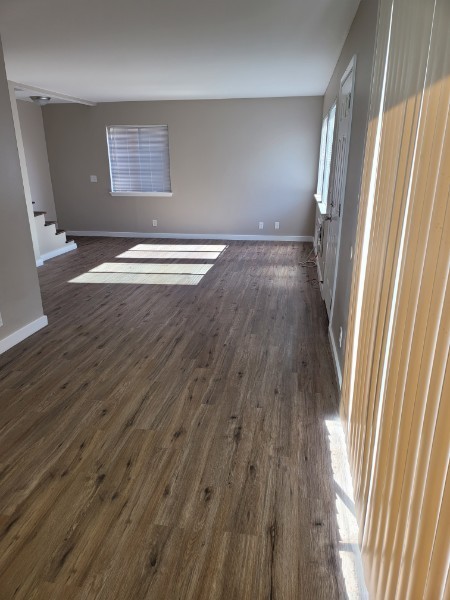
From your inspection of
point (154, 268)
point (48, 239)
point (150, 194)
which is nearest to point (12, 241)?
point (154, 268)

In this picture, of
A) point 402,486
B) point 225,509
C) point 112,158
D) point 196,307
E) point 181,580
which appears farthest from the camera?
point 112,158

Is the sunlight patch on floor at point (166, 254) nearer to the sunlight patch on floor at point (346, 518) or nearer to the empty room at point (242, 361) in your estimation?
the empty room at point (242, 361)

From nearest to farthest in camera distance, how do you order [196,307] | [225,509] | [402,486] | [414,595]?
[414,595], [402,486], [225,509], [196,307]

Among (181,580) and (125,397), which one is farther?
(125,397)

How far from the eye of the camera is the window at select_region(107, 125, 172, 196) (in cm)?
750

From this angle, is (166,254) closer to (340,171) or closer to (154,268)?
(154,268)

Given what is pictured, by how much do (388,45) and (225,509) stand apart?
203 cm

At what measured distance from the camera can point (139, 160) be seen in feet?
25.2

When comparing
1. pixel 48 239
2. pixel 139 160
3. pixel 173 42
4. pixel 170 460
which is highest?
pixel 173 42

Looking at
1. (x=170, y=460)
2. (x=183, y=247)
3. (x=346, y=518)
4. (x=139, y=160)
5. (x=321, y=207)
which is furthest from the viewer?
(x=139, y=160)

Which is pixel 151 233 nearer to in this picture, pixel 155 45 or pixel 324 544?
pixel 155 45

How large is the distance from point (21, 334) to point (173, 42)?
9.21ft

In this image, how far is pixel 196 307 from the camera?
4.31 m

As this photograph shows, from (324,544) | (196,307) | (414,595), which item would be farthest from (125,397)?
(414,595)
